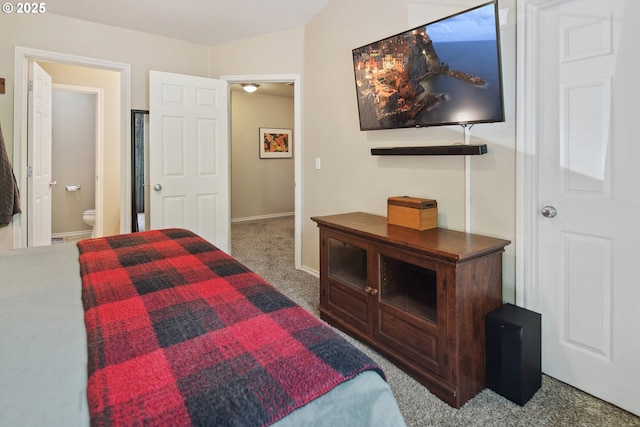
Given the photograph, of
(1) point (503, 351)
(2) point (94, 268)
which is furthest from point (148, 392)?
(1) point (503, 351)

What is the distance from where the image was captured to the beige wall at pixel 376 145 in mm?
2033

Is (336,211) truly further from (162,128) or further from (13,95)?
(13,95)

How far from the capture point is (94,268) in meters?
1.52

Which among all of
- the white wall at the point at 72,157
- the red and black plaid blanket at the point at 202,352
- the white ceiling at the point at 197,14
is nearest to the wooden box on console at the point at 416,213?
the red and black plaid blanket at the point at 202,352

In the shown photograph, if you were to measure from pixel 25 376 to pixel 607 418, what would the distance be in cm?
216

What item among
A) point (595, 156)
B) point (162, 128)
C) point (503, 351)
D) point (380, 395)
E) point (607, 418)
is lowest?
point (607, 418)

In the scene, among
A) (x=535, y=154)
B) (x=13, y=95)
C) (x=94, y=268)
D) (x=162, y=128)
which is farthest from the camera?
(x=162, y=128)

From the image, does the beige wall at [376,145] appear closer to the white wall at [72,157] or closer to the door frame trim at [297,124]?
the door frame trim at [297,124]

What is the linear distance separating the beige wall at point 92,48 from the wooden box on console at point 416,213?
2857 millimetres

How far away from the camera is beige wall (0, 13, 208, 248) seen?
306 cm

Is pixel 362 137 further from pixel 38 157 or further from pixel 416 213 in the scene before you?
pixel 38 157

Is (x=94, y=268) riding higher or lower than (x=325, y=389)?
higher

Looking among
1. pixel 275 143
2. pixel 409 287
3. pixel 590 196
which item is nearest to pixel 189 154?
pixel 409 287

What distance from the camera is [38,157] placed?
11.4ft
